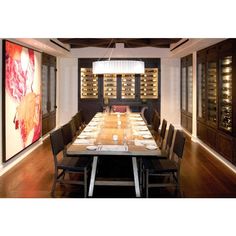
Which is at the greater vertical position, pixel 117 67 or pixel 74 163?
pixel 117 67

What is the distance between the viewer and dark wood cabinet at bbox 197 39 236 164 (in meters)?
5.33

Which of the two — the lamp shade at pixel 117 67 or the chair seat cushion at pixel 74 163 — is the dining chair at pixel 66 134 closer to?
the chair seat cushion at pixel 74 163

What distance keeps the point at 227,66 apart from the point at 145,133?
202 centimetres

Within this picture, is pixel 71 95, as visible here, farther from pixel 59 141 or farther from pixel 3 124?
pixel 59 141

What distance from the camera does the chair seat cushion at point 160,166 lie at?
3.97 metres

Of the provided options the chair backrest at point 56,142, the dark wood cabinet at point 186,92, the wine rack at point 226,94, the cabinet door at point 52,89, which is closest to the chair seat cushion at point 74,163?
the chair backrest at point 56,142

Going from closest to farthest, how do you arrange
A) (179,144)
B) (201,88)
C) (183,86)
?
1. (179,144)
2. (201,88)
3. (183,86)

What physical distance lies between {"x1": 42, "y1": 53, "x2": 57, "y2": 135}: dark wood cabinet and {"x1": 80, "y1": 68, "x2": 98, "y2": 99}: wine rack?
3.31 ft

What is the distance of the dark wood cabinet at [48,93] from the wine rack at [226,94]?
12.9ft

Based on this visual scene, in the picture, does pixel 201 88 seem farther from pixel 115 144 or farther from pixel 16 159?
pixel 16 159

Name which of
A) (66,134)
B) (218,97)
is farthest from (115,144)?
(218,97)

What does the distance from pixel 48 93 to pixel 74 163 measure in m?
4.24

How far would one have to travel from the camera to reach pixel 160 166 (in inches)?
162

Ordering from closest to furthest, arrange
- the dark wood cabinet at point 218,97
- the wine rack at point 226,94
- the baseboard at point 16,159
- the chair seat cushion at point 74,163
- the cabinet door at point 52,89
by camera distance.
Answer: the chair seat cushion at point 74,163 → the baseboard at point 16,159 → the dark wood cabinet at point 218,97 → the wine rack at point 226,94 → the cabinet door at point 52,89
